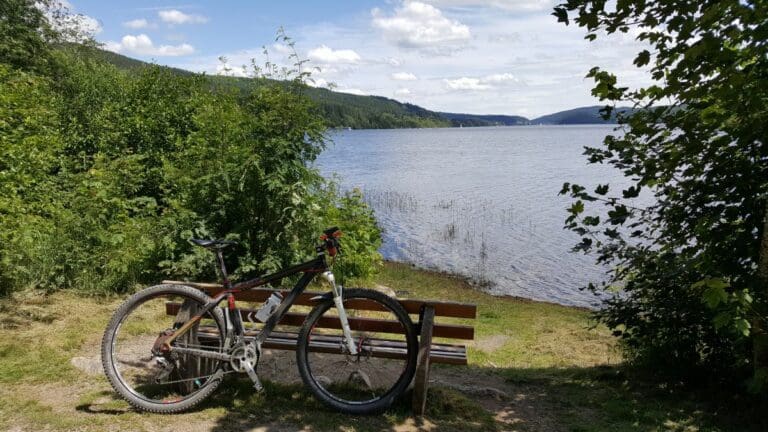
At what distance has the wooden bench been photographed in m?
4.72

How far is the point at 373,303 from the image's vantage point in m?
4.88

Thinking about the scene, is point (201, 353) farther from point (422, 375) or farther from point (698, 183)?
→ point (698, 183)

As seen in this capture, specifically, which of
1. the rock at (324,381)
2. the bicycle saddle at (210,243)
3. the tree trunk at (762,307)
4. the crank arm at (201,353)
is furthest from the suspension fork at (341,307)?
the tree trunk at (762,307)

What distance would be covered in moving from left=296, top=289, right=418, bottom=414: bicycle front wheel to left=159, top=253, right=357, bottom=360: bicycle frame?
139mm

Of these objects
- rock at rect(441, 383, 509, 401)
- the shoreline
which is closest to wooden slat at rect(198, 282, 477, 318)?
rock at rect(441, 383, 509, 401)

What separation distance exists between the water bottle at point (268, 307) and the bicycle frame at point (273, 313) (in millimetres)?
29

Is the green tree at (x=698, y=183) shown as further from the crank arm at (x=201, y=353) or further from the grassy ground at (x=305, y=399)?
the crank arm at (x=201, y=353)

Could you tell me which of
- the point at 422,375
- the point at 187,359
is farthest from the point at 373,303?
the point at 187,359

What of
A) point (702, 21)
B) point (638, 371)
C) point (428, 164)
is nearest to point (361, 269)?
point (638, 371)

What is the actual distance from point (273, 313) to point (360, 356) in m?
0.91

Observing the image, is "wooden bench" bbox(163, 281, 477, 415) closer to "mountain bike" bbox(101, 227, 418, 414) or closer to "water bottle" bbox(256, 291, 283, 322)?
"mountain bike" bbox(101, 227, 418, 414)

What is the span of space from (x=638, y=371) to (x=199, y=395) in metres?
5.03

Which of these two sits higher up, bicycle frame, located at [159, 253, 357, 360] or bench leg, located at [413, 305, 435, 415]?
bicycle frame, located at [159, 253, 357, 360]

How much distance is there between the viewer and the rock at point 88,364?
5.47 meters
